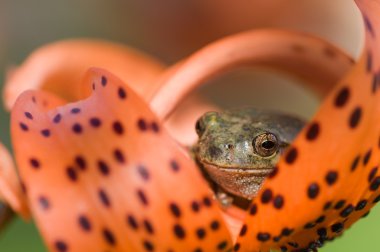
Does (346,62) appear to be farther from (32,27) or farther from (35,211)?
(32,27)

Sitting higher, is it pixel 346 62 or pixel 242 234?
pixel 346 62

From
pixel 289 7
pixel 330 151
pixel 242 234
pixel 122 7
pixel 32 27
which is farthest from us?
pixel 32 27

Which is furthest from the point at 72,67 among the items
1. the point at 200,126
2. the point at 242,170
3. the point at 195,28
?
the point at 195,28

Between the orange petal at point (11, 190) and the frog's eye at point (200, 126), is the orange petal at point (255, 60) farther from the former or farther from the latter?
the orange petal at point (11, 190)

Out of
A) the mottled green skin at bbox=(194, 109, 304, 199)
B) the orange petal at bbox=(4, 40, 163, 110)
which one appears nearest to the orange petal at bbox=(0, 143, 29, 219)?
the orange petal at bbox=(4, 40, 163, 110)

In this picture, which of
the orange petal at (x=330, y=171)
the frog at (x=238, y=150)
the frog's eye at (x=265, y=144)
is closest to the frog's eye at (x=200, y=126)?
the frog at (x=238, y=150)

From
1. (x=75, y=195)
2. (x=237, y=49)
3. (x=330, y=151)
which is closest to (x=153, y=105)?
(x=237, y=49)
